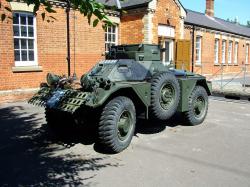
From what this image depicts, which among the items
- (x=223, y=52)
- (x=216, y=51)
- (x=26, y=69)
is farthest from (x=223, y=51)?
(x=26, y=69)

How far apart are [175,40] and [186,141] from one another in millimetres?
12705

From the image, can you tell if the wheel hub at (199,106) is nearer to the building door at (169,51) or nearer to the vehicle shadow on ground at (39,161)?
the vehicle shadow on ground at (39,161)

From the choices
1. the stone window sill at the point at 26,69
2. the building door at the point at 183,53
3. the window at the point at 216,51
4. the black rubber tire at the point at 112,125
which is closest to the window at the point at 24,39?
the stone window sill at the point at 26,69

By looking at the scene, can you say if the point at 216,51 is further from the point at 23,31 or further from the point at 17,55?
the point at 17,55

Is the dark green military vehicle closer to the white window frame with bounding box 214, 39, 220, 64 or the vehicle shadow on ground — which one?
the vehicle shadow on ground

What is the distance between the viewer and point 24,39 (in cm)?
1249

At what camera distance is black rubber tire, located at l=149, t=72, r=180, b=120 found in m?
6.64

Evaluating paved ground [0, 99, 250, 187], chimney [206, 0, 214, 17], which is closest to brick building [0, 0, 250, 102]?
paved ground [0, 99, 250, 187]

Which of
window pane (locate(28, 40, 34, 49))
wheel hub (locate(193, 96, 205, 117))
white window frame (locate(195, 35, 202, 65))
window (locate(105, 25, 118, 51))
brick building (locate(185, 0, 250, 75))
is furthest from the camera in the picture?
white window frame (locate(195, 35, 202, 65))

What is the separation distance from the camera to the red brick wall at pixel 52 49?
464 inches

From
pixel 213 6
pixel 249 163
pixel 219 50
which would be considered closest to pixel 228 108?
pixel 249 163

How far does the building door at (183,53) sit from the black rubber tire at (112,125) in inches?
519

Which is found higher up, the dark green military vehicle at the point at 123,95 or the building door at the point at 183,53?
the building door at the point at 183,53

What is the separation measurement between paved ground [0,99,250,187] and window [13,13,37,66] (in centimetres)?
470
